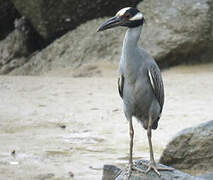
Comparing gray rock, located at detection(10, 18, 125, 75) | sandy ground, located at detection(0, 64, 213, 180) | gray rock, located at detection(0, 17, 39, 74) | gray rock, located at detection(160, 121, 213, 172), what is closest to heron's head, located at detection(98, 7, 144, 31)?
gray rock, located at detection(160, 121, 213, 172)

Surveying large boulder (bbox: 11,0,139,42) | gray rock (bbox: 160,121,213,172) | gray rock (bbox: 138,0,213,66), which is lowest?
gray rock (bbox: 138,0,213,66)

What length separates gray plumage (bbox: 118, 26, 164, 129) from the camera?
14.3 ft

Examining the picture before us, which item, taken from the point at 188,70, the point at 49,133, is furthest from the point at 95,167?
the point at 188,70

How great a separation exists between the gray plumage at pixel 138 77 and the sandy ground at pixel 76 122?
1.19m

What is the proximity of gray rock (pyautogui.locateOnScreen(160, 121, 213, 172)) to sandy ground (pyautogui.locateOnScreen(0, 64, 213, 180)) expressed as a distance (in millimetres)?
603

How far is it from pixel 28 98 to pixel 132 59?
5.07 metres

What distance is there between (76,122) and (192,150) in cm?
261

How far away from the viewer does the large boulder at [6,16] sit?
13.7 m

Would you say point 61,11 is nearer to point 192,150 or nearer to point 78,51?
point 78,51

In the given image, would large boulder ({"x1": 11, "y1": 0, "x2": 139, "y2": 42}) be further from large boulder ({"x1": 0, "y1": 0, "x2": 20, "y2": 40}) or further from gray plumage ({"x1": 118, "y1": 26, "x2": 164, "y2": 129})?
gray plumage ({"x1": 118, "y1": 26, "x2": 164, "y2": 129})

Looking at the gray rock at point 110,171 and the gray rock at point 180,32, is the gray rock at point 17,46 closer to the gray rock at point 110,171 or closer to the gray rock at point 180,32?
the gray rock at point 180,32

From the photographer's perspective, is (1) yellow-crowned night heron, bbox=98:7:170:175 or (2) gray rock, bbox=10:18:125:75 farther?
(2) gray rock, bbox=10:18:125:75

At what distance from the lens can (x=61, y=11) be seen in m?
12.6

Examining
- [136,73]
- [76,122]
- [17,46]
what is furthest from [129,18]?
[17,46]
